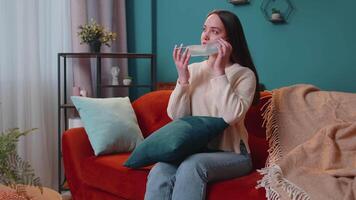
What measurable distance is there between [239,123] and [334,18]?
1.06m

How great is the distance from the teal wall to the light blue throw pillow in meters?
0.98

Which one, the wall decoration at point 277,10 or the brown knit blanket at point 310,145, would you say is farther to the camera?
the wall decoration at point 277,10

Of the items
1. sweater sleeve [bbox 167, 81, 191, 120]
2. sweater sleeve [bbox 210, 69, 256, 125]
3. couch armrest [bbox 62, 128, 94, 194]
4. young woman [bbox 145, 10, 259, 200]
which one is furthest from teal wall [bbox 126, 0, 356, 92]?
couch armrest [bbox 62, 128, 94, 194]

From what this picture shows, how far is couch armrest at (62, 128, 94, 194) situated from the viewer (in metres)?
2.33

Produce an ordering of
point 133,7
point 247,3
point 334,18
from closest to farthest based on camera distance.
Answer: point 334,18 < point 247,3 < point 133,7

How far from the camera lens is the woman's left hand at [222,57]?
1.82 metres

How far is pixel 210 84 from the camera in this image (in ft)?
6.41

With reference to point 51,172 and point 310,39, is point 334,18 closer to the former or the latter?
point 310,39

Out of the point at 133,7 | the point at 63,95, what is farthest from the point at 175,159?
the point at 133,7

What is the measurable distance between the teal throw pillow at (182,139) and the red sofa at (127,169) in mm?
171

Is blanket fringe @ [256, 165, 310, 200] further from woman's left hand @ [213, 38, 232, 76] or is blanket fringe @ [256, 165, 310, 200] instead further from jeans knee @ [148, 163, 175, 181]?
woman's left hand @ [213, 38, 232, 76]

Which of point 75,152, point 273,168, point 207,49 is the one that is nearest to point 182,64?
point 207,49

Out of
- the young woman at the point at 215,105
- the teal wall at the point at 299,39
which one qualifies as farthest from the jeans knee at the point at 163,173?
the teal wall at the point at 299,39

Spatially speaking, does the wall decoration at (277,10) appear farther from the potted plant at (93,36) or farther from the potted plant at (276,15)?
the potted plant at (93,36)
